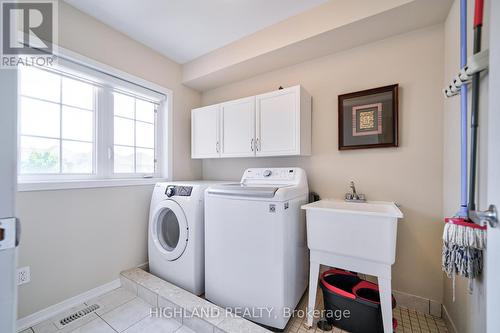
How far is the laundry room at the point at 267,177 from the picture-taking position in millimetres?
1344

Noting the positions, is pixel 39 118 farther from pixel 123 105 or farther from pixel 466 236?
pixel 466 236

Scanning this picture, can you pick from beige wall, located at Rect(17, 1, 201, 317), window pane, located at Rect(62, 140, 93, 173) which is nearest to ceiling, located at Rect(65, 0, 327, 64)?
beige wall, located at Rect(17, 1, 201, 317)

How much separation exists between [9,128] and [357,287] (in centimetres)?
211

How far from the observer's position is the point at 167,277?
1992 mm

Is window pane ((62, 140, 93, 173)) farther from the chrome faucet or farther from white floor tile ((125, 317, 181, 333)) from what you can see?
the chrome faucet

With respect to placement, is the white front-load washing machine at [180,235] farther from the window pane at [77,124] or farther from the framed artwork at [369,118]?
the framed artwork at [369,118]

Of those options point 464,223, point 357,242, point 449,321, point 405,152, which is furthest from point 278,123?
point 449,321

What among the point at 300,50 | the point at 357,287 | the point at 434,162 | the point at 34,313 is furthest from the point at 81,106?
the point at 434,162

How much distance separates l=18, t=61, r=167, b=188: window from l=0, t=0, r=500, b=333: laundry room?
0.04ft

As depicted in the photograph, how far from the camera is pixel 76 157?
6.13 feet

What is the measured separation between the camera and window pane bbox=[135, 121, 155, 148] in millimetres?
2346

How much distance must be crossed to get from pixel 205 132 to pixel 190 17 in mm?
1125

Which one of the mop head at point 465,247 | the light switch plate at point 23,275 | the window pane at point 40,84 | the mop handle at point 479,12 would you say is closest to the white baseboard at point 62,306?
the light switch plate at point 23,275

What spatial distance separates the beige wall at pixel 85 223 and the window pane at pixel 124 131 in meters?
0.50
